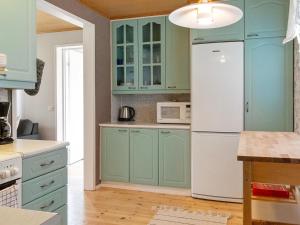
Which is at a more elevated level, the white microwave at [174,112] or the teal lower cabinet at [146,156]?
the white microwave at [174,112]

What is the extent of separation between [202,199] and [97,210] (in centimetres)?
125

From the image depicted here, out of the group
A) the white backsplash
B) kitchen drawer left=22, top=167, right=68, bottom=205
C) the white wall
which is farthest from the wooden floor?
the white wall

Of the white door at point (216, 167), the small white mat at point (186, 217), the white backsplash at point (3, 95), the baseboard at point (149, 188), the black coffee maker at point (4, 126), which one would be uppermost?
the white backsplash at point (3, 95)

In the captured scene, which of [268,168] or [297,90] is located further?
[297,90]

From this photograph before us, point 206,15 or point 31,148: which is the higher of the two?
point 206,15

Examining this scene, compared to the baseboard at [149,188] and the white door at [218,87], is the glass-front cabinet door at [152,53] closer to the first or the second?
the white door at [218,87]

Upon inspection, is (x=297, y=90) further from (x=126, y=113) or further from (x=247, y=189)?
(x=126, y=113)

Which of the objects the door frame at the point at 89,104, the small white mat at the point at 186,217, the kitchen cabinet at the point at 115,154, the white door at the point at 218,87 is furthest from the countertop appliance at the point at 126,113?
the small white mat at the point at 186,217

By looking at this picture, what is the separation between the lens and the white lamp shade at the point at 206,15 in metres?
1.69

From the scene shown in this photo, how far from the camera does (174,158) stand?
348cm

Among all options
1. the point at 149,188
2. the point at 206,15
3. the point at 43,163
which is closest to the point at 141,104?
the point at 149,188

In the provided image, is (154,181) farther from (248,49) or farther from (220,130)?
(248,49)

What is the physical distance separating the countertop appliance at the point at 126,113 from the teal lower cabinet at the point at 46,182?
6.32ft

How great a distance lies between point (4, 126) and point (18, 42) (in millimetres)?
677
